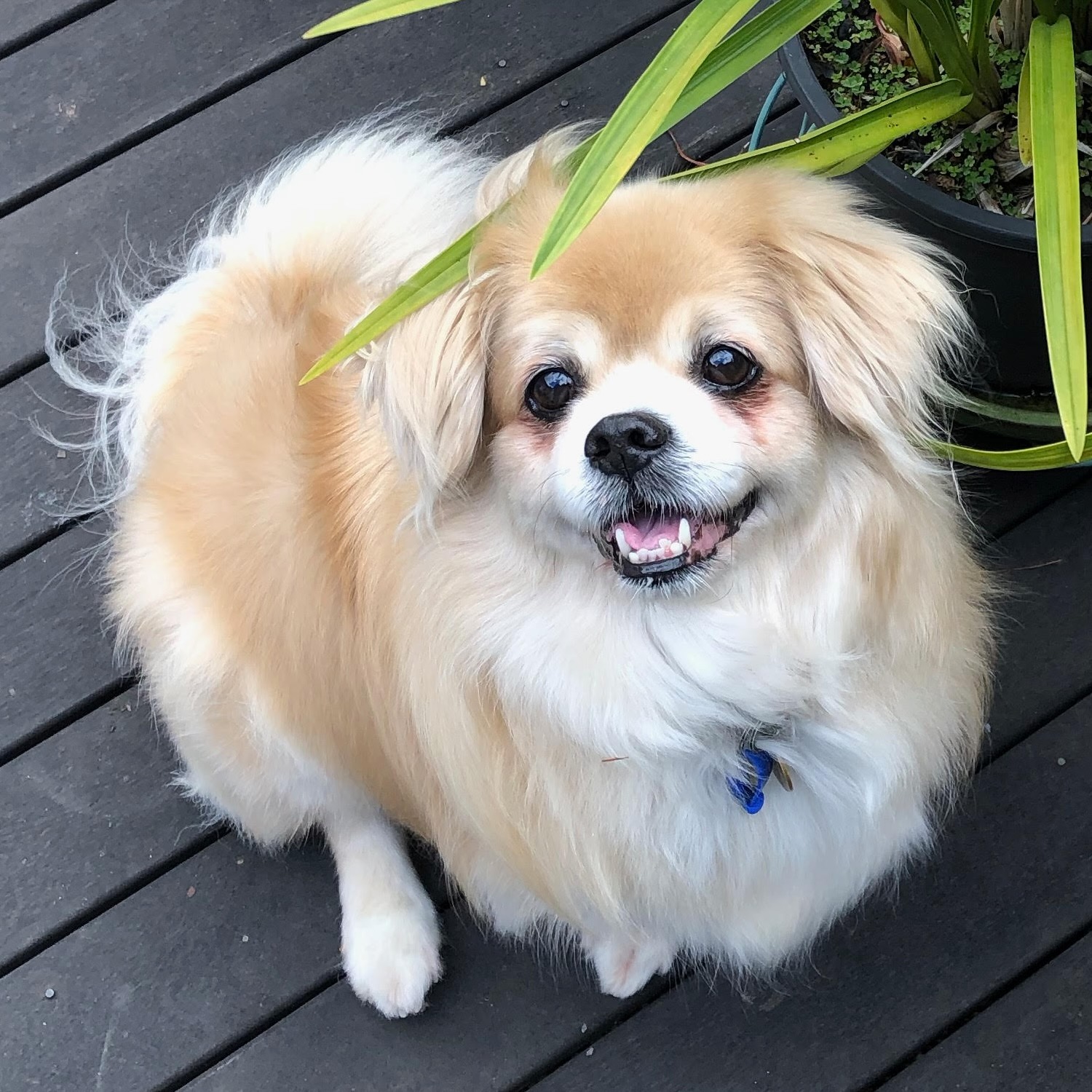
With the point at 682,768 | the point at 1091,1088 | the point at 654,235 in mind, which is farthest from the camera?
the point at 1091,1088

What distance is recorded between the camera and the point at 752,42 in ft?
3.96

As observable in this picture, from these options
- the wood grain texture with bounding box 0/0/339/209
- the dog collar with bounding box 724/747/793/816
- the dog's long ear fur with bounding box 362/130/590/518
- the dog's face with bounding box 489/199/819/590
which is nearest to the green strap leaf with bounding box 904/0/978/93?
the dog's face with bounding box 489/199/819/590

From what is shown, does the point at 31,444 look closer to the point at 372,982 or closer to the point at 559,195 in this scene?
the point at 372,982

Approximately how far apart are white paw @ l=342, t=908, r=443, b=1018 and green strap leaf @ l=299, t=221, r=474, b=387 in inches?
37.9

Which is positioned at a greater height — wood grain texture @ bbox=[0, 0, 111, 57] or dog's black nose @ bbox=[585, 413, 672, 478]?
wood grain texture @ bbox=[0, 0, 111, 57]

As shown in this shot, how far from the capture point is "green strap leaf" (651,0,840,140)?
3.91ft

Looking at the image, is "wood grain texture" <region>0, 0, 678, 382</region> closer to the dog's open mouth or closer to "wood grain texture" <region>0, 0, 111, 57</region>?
"wood grain texture" <region>0, 0, 111, 57</region>

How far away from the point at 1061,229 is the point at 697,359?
0.37 m

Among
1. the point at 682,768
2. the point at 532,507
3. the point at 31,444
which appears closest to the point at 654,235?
the point at 532,507

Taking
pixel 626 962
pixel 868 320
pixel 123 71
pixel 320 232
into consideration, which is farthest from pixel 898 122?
pixel 123 71

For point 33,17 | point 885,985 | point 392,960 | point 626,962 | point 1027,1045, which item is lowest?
point 1027,1045

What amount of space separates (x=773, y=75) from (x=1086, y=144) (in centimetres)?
74

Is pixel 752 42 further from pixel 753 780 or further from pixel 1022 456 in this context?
pixel 753 780

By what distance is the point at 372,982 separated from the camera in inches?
67.0
